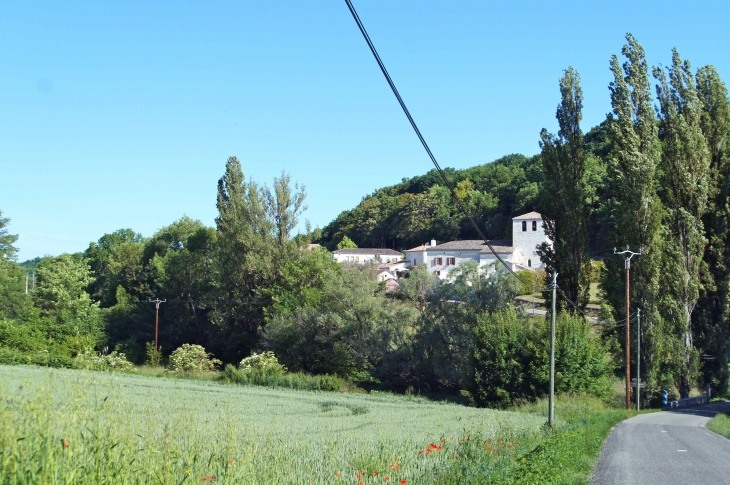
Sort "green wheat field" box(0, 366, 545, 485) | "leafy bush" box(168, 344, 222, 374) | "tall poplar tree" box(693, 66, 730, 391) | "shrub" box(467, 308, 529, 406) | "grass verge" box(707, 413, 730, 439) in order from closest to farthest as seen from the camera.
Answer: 1. "green wheat field" box(0, 366, 545, 485)
2. "grass verge" box(707, 413, 730, 439)
3. "shrub" box(467, 308, 529, 406)
4. "tall poplar tree" box(693, 66, 730, 391)
5. "leafy bush" box(168, 344, 222, 374)

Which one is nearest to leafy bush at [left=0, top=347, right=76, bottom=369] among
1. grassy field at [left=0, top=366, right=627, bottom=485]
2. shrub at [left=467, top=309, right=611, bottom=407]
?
shrub at [left=467, top=309, right=611, bottom=407]

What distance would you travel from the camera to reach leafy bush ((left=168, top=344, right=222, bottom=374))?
49.3m

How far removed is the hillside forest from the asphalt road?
35.6ft

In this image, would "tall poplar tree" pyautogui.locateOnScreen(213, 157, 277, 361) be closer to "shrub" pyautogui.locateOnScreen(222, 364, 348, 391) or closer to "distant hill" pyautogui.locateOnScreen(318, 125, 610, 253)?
"shrub" pyautogui.locateOnScreen(222, 364, 348, 391)

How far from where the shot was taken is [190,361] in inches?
1962

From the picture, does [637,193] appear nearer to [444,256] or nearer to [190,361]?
[190,361]

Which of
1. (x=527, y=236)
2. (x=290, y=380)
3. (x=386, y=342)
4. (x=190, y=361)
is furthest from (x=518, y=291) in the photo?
(x=527, y=236)

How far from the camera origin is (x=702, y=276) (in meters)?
39.0

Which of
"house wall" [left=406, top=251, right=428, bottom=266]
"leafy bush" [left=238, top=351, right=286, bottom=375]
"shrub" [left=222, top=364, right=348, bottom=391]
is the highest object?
"house wall" [left=406, top=251, right=428, bottom=266]

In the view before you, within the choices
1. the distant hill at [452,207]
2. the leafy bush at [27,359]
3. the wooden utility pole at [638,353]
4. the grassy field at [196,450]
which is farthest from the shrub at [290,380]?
the distant hill at [452,207]

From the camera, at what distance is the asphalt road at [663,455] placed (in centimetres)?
1334

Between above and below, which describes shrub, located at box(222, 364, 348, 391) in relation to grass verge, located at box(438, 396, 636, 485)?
below

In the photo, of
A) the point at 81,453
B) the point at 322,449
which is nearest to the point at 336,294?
the point at 322,449

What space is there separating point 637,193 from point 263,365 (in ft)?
91.7
